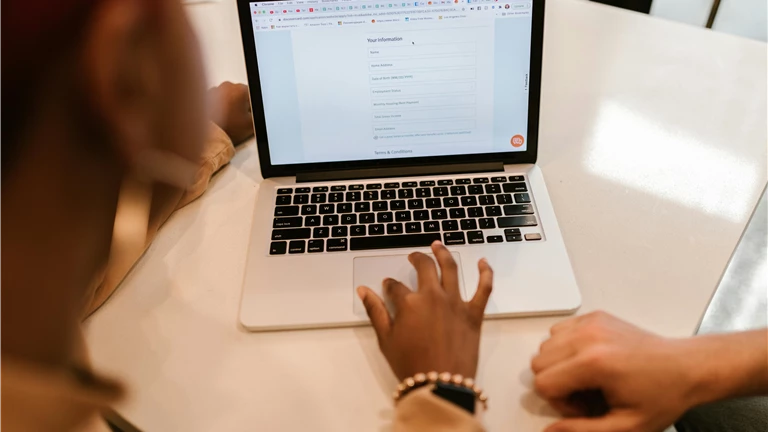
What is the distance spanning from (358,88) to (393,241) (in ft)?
0.66

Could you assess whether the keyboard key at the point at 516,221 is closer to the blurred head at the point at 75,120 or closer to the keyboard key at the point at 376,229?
the keyboard key at the point at 376,229

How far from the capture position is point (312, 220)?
75 centimetres

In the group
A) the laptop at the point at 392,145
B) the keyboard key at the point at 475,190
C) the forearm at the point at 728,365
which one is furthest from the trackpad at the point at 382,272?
the forearm at the point at 728,365

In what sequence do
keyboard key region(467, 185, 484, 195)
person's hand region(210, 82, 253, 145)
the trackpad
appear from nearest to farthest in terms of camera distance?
the trackpad
keyboard key region(467, 185, 484, 195)
person's hand region(210, 82, 253, 145)

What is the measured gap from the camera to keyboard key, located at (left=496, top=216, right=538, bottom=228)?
0.73m

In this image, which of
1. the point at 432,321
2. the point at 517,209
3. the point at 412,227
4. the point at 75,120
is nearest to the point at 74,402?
the point at 75,120

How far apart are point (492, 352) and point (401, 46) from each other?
384 mm

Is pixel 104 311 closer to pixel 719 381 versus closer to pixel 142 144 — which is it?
pixel 142 144

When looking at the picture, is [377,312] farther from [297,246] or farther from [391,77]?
[391,77]

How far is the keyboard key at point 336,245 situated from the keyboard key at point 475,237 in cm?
15

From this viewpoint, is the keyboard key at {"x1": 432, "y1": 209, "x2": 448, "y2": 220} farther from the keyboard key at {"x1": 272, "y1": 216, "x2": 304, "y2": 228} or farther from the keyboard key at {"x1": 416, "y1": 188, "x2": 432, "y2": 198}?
the keyboard key at {"x1": 272, "y1": 216, "x2": 304, "y2": 228}

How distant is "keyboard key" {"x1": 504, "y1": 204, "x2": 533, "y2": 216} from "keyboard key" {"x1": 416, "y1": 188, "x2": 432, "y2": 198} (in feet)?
0.32

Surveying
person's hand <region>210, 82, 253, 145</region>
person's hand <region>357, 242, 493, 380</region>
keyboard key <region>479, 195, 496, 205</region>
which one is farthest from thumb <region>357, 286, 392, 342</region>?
person's hand <region>210, 82, 253, 145</region>

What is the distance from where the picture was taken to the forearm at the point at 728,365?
1.85 feet
